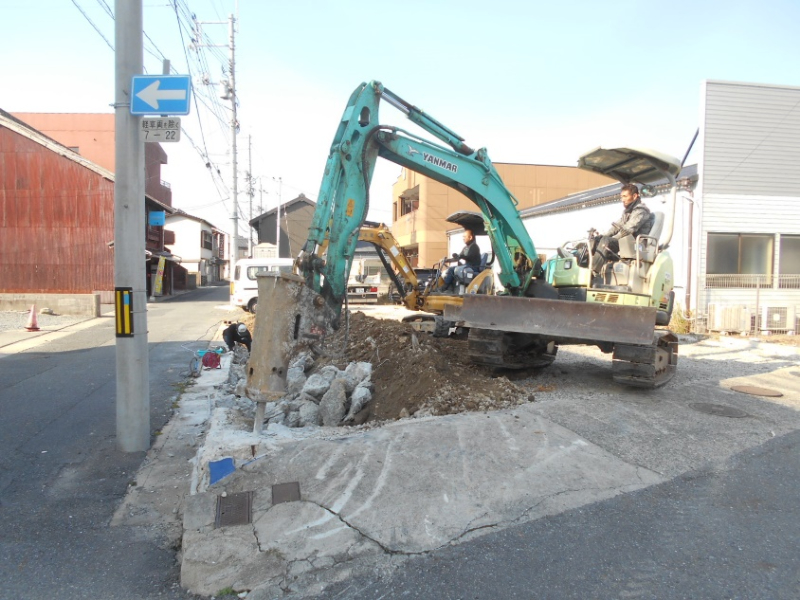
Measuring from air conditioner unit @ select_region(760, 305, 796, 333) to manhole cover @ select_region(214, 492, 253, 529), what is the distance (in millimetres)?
14981

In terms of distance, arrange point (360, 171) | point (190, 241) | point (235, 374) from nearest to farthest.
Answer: point (360, 171) < point (235, 374) < point (190, 241)

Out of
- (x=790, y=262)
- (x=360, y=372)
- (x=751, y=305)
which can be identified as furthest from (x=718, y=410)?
(x=790, y=262)

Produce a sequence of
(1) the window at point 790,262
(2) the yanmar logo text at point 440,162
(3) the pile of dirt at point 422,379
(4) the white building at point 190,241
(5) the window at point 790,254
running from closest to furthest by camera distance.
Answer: (3) the pile of dirt at point 422,379
(2) the yanmar logo text at point 440,162
(1) the window at point 790,262
(5) the window at point 790,254
(4) the white building at point 190,241

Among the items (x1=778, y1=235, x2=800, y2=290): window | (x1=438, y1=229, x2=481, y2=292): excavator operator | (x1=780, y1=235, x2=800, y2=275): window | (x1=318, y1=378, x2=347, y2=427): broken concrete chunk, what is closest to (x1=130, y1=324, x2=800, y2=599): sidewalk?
(x1=318, y1=378, x2=347, y2=427): broken concrete chunk

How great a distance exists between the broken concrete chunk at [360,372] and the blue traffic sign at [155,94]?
12.0ft

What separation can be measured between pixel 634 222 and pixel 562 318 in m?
1.71

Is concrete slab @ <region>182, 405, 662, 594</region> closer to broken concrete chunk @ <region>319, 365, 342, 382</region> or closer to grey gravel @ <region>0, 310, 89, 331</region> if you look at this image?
broken concrete chunk @ <region>319, 365, 342, 382</region>

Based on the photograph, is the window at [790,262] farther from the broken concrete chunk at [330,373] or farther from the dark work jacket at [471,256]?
the broken concrete chunk at [330,373]

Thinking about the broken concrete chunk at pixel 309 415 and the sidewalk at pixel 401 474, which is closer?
the sidewalk at pixel 401 474

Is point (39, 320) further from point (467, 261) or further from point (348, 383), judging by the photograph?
point (348, 383)

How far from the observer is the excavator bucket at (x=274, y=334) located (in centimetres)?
436

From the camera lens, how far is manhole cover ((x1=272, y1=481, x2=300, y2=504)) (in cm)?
370

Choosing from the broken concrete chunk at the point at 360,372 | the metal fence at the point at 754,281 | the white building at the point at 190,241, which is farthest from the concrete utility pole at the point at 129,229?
the white building at the point at 190,241

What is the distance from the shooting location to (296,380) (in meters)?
7.64
